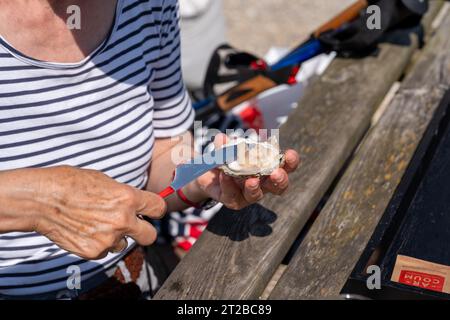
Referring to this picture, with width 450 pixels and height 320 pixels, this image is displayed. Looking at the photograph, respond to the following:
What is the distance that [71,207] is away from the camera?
1.11 m

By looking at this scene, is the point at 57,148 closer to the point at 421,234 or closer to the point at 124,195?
the point at 124,195

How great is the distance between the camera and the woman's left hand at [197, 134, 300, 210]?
4.22 ft

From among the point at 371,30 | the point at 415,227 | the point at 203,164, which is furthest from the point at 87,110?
the point at 371,30

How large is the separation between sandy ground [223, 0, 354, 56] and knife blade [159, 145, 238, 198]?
2917 mm

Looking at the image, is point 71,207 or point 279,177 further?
point 279,177

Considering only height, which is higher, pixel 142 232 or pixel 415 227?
pixel 142 232

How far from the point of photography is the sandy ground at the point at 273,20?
13.9ft

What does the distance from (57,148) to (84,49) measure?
21cm

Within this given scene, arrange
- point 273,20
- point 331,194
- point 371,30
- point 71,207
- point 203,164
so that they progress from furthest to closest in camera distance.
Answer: point 273,20 → point 371,30 → point 331,194 → point 203,164 → point 71,207

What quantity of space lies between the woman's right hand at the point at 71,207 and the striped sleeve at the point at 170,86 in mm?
518

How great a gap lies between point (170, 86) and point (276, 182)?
0.47 meters

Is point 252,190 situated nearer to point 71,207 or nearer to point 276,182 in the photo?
point 276,182

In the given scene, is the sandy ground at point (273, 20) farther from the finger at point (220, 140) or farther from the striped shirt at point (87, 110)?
the finger at point (220, 140)
